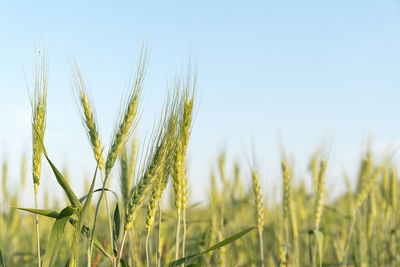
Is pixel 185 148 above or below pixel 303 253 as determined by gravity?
above

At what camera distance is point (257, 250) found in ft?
11.6

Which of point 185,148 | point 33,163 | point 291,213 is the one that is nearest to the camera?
point 33,163

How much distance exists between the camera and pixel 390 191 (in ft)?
11.8

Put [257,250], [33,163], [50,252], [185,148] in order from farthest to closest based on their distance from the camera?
[257,250] < [185,148] < [33,163] < [50,252]

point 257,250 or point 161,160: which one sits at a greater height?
point 161,160

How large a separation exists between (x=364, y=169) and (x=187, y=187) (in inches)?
69.0

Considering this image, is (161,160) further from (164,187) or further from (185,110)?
(185,110)

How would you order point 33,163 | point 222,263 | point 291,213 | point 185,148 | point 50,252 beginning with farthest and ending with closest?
1. point 291,213
2. point 222,263
3. point 185,148
4. point 33,163
5. point 50,252

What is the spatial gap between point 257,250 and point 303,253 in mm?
495

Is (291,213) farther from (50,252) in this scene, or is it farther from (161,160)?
(50,252)

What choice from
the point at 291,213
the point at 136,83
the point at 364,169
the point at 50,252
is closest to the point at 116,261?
the point at 50,252

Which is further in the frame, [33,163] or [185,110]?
[185,110]

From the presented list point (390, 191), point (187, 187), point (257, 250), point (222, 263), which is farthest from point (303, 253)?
point (187, 187)


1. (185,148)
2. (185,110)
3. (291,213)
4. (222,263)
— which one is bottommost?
(222,263)
